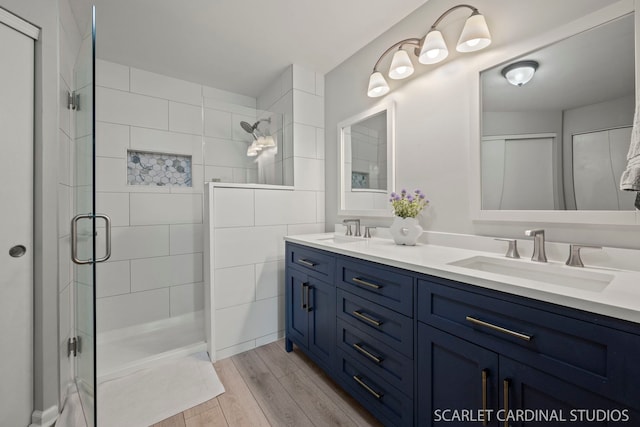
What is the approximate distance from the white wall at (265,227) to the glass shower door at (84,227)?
70 centimetres

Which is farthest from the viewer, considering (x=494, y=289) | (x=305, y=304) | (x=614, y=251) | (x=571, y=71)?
(x=305, y=304)

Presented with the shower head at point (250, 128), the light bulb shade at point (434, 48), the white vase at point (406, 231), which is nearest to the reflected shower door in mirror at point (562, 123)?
the light bulb shade at point (434, 48)

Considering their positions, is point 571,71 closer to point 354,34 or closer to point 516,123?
point 516,123

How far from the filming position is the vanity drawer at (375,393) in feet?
3.67

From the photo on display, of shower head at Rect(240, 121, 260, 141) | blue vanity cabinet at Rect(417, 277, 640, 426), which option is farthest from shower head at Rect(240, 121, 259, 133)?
blue vanity cabinet at Rect(417, 277, 640, 426)

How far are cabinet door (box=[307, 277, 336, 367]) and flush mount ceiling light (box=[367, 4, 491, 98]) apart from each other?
144 centimetres

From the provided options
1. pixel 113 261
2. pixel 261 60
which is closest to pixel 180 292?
pixel 113 261

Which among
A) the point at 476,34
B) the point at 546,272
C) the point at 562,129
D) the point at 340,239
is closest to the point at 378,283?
the point at 546,272

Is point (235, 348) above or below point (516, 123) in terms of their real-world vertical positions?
below

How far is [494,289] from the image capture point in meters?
0.83

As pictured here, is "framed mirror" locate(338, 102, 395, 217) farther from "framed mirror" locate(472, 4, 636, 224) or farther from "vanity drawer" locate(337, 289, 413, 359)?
"vanity drawer" locate(337, 289, 413, 359)

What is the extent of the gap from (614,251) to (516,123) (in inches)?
26.3

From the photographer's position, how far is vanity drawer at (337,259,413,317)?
111cm

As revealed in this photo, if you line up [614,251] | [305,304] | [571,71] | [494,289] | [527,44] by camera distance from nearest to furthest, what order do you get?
1. [494,289]
2. [614,251]
3. [571,71]
4. [527,44]
5. [305,304]
